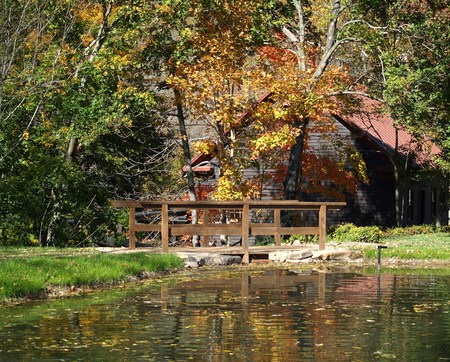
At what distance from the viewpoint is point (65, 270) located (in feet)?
74.0

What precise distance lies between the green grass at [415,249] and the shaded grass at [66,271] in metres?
8.23

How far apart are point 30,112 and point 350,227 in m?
13.2

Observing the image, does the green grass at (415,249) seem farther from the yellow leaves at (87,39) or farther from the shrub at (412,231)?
the yellow leaves at (87,39)

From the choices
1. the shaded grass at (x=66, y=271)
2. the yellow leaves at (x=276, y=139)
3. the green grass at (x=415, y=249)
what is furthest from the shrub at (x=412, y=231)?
the shaded grass at (x=66, y=271)

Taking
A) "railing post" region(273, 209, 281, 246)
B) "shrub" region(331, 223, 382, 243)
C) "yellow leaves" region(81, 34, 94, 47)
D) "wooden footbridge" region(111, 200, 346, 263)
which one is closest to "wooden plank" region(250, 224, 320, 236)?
"wooden footbridge" region(111, 200, 346, 263)

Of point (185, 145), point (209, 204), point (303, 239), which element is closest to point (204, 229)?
point (209, 204)

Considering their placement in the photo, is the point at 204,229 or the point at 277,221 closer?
the point at 204,229

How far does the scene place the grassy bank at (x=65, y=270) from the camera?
2048cm

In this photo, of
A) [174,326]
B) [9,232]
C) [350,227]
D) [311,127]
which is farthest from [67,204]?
[174,326]

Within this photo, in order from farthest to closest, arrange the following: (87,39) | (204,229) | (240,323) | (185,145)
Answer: (87,39) → (185,145) → (204,229) → (240,323)

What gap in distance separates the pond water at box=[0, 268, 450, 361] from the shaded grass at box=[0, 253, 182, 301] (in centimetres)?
82

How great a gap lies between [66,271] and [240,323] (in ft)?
22.4

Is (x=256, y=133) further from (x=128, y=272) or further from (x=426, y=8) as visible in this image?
(x=128, y=272)

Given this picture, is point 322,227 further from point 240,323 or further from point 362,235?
point 240,323
